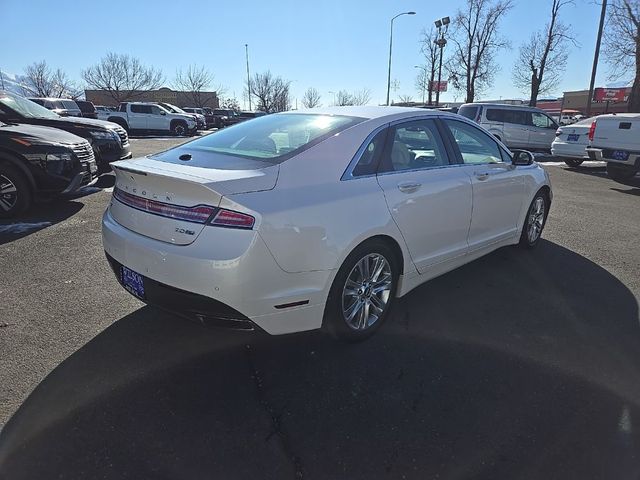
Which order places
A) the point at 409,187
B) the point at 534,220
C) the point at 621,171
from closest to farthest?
the point at 409,187 < the point at 534,220 < the point at 621,171

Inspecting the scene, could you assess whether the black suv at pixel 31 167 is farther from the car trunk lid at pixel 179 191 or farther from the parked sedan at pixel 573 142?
the parked sedan at pixel 573 142

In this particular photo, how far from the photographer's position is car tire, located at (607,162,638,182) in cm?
1006

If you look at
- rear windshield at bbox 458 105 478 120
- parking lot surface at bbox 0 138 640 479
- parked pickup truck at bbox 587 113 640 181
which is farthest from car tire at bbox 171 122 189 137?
parking lot surface at bbox 0 138 640 479

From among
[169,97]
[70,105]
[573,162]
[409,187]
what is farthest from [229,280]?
[169,97]

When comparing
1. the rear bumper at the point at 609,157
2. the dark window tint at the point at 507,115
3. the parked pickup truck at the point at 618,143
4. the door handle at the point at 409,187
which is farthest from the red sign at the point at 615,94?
the door handle at the point at 409,187

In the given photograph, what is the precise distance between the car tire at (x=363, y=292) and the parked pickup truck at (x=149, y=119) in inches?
1032

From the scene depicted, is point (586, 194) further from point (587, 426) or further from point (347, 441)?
point (347, 441)

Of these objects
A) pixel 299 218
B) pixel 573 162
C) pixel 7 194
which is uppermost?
pixel 299 218

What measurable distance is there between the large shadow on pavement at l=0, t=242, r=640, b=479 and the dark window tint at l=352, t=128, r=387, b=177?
1.18m

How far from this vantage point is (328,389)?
8.62 feet

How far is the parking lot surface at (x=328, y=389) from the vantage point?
2.12m

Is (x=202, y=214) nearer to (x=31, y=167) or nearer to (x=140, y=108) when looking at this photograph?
(x=31, y=167)

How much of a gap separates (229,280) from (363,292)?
104 cm

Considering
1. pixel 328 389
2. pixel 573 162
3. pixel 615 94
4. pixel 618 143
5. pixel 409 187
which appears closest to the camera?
pixel 328 389
